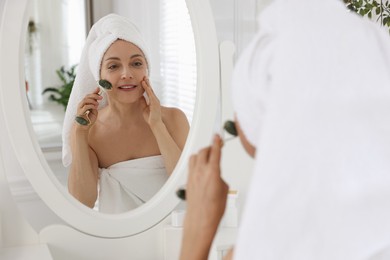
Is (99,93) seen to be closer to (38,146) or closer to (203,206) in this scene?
(38,146)

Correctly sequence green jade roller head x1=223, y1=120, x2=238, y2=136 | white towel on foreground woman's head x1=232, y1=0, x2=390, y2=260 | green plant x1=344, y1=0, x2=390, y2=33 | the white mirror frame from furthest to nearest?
1. green plant x1=344, y1=0, x2=390, y2=33
2. the white mirror frame
3. green jade roller head x1=223, y1=120, x2=238, y2=136
4. white towel on foreground woman's head x1=232, y1=0, x2=390, y2=260

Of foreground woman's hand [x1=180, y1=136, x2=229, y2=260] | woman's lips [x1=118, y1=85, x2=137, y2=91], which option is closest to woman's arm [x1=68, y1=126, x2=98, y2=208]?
woman's lips [x1=118, y1=85, x2=137, y2=91]

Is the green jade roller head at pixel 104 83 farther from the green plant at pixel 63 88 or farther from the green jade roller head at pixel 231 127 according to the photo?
the green jade roller head at pixel 231 127

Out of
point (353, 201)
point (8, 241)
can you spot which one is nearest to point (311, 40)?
point (353, 201)

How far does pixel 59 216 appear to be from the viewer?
104 centimetres

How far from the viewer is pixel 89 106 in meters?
1.04

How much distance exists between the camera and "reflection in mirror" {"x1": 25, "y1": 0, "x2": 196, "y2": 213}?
3.29 ft

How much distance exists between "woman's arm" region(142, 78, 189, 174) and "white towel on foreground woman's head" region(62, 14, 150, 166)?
10 centimetres

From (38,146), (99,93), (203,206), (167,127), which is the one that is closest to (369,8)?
(167,127)

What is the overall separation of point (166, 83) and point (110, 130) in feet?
0.46

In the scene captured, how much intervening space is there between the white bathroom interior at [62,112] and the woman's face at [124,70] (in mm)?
28

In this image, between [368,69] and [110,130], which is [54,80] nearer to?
[110,130]

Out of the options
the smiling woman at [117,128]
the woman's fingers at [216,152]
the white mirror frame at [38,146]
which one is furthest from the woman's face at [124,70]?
the woman's fingers at [216,152]

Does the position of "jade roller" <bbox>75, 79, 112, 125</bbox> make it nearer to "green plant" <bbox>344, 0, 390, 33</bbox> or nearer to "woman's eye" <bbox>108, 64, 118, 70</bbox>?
"woman's eye" <bbox>108, 64, 118, 70</bbox>
